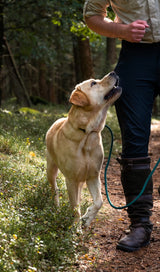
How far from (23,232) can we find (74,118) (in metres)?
1.32

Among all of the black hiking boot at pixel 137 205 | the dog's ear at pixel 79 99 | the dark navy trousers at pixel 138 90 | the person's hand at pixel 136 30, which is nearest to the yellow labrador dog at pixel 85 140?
the dog's ear at pixel 79 99

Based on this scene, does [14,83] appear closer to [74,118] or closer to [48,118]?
[48,118]

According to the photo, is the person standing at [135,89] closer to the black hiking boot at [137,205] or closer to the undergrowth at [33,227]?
the black hiking boot at [137,205]

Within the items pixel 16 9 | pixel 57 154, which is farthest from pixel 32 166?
pixel 16 9

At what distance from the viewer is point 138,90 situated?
3.68m

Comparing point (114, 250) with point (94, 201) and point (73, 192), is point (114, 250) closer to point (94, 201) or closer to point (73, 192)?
point (94, 201)

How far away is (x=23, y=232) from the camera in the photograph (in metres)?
3.29

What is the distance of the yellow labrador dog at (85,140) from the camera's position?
3949mm

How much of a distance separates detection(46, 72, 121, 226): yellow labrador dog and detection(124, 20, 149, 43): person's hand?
51 centimetres

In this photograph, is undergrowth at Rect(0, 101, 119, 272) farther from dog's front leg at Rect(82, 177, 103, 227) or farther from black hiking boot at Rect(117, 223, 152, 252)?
black hiking boot at Rect(117, 223, 152, 252)

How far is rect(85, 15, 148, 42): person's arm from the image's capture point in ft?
11.3

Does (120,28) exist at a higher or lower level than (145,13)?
lower

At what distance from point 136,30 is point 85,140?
4.02ft

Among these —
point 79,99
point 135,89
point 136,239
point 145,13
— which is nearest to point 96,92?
point 79,99
